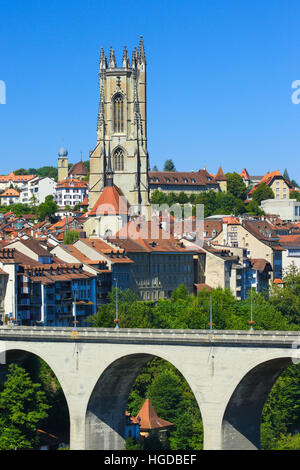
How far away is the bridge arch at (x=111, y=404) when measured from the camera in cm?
7794

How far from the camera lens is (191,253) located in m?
130

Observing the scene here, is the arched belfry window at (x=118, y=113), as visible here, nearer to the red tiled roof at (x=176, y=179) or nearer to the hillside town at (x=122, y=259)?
the hillside town at (x=122, y=259)

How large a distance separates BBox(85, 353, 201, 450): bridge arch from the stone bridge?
61 mm

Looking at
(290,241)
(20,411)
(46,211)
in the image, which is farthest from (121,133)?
(20,411)

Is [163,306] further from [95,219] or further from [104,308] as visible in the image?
[95,219]

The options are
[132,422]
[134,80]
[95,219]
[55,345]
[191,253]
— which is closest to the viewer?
[55,345]

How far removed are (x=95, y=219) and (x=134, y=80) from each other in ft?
66.1

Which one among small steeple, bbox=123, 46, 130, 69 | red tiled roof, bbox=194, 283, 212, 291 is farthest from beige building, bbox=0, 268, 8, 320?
small steeple, bbox=123, 46, 130, 69

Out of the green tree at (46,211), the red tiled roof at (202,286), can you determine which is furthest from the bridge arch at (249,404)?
the green tree at (46,211)

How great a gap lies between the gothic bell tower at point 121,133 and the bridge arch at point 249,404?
78555mm

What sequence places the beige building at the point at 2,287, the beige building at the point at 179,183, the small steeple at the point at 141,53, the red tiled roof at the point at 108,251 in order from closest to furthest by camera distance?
the beige building at the point at 2,287 → the red tiled roof at the point at 108,251 → the small steeple at the point at 141,53 → the beige building at the point at 179,183

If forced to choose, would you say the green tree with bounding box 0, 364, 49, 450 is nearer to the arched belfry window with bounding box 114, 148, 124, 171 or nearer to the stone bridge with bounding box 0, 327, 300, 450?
the stone bridge with bounding box 0, 327, 300, 450

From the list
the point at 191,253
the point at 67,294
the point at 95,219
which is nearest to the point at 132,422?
the point at 67,294

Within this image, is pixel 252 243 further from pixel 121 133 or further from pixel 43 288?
pixel 43 288
